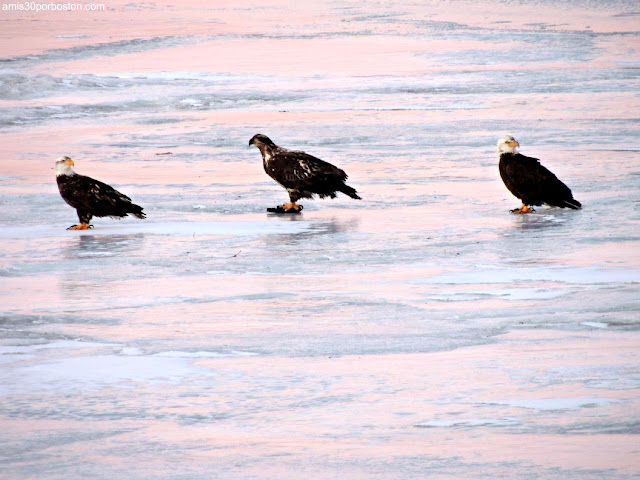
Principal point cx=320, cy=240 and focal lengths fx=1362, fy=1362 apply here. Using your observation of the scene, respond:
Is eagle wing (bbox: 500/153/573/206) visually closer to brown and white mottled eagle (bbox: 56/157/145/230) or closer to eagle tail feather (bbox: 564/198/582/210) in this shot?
eagle tail feather (bbox: 564/198/582/210)

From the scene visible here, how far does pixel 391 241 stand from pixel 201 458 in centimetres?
591

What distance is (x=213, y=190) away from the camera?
579 inches

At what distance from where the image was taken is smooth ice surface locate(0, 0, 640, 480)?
5.63 m

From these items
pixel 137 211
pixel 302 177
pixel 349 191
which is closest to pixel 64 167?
pixel 137 211

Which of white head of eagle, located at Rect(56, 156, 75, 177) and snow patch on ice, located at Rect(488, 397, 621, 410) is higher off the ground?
white head of eagle, located at Rect(56, 156, 75, 177)

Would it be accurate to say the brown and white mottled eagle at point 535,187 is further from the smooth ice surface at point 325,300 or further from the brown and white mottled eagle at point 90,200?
the brown and white mottled eagle at point 90,200

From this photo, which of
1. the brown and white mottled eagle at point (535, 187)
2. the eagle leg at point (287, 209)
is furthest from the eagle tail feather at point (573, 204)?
the eagle leg at point (287, 209)

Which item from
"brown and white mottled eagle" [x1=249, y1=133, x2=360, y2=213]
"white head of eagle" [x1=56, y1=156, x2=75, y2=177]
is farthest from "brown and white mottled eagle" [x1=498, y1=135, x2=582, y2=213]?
"white head of eagle" [x1=56, y1=156, x2=75, y2=177]

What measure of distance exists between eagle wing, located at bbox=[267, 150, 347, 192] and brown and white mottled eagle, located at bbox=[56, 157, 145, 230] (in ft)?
5.06

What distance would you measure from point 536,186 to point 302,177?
227 centimetres

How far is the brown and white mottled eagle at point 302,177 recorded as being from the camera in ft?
43.7

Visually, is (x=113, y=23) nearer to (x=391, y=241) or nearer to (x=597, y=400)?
(x=391, y=241)

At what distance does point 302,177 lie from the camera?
43.7ft

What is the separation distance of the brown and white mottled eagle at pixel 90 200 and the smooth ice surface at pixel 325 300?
257 mm
